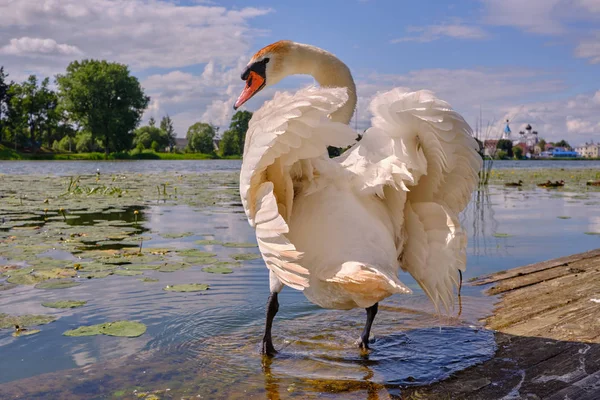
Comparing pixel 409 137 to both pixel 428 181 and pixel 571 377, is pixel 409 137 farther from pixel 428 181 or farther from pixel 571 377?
pixel 571 377

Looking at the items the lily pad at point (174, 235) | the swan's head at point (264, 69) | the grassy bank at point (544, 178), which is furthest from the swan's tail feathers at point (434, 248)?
the grassy bank at point (544, 178)

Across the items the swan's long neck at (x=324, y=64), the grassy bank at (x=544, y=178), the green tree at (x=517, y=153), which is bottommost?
the grassy bank at (x=544, y=178)

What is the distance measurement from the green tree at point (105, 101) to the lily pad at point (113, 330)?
5832 centimetres

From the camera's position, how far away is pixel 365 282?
263 centimetres

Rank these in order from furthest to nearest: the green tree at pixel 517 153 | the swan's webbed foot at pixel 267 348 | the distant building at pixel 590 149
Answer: the distant building at pixel 590 149 → the green tree at pixel 517 153 → the swan's webbed foot at pixel 267 348

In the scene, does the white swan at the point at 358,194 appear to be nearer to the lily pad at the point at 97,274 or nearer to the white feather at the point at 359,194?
the white feather at the point at 359,194

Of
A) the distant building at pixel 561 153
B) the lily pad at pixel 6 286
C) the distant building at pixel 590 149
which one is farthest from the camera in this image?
the distant building at pixel 590 149

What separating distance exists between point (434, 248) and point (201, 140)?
92408 millimetres

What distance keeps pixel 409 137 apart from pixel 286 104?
72 cm

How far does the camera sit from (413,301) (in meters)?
5.11

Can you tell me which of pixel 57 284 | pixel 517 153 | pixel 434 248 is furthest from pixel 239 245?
pixel 517 153

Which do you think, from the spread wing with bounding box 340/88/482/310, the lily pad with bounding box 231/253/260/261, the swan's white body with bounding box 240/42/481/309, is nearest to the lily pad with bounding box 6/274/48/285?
the lily pad with bounding box 231/253/260/261

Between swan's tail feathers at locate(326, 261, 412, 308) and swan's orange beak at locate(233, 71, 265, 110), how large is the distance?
79.4 inches

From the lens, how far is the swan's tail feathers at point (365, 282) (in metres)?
2.59
